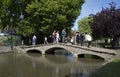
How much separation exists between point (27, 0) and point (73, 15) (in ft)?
28.2

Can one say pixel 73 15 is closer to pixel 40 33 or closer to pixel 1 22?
pixel 40 33

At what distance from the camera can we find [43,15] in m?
54.3

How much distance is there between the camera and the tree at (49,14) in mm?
53750

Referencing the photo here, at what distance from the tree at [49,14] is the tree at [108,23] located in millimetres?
8205

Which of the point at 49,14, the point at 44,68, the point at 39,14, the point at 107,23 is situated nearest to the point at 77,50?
the point at 107,23

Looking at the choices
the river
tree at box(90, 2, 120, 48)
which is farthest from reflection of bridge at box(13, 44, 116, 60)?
tree at box(90, 2, 120, 48)

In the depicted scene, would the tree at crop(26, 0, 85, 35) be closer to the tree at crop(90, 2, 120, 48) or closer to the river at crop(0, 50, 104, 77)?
the tree at crop(90, 2, 120, 48)

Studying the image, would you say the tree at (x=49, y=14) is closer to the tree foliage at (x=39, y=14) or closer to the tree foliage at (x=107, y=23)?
the tree foliage at (x=39, y=14)

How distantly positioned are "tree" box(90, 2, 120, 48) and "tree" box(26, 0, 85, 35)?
820 centimetres

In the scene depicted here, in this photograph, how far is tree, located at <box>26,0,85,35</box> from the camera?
5375 cm

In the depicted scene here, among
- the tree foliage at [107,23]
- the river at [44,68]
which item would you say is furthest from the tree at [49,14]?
the river at [44,68]

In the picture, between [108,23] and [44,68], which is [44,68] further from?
[108,23]

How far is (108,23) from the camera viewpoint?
45.9 metres

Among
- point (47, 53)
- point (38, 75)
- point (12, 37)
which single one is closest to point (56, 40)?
point (47, 53)
